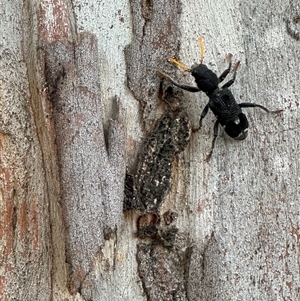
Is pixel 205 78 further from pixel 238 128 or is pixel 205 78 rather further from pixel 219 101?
pixel 238 128

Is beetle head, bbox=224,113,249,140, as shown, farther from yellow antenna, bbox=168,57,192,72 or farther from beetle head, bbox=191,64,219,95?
yellow antenna, bbox=168,57,192,72

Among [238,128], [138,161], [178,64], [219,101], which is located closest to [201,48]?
[178,64]

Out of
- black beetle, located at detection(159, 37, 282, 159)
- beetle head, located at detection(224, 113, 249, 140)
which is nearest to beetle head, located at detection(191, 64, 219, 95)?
black beetle, located at detection(159, 37, 282, 159)

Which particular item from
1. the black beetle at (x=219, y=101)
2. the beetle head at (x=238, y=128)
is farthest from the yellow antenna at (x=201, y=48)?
the beetle head at (x=238, y=128)

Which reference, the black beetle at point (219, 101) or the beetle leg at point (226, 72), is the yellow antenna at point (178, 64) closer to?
the black beetle at point (219, 101)

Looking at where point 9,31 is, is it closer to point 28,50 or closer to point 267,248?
point 28,50

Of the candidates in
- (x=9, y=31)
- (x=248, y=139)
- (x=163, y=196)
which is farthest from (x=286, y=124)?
(x=9, y=31)
